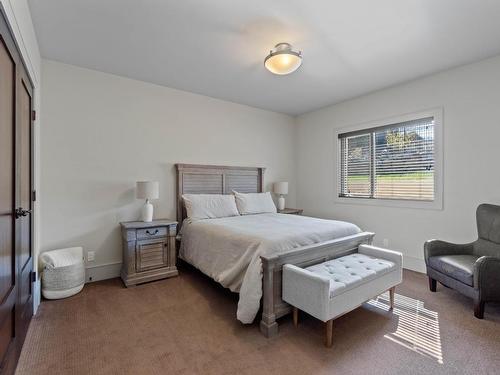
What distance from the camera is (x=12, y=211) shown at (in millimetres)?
1578

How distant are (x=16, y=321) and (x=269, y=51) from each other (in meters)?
3.07

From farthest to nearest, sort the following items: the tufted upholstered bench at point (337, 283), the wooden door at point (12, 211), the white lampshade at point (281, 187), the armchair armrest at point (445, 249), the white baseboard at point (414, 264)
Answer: the white lampshade at point (281, 187) < the white baseboard at point (414, 264) < the armchair armrest at point (445, 249) < the tufted upholstered bench at point (337, 283) < the wooden door at point (12, 211)

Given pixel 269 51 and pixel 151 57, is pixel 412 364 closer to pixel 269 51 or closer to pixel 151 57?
pixel 269 51

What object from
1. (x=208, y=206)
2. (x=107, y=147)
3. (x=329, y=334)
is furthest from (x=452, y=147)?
(x=107, y=147)

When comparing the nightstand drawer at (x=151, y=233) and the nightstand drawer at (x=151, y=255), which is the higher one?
the nightstand drawer at (x=151, y=233)

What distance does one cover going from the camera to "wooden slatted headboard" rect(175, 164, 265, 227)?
12.3 ft

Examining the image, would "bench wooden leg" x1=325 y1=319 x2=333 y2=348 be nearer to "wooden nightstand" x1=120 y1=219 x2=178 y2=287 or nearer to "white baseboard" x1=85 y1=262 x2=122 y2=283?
"wooden nightstand" x1=120 y1=219 x2=178 y2=287

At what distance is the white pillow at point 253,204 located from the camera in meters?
3.96

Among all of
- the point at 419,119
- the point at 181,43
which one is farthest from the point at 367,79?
the point at 181,43

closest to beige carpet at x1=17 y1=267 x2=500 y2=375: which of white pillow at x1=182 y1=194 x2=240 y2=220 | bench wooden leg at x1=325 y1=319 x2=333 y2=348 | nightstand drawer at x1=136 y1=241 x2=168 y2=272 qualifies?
bench wooden leg at x1=325 y1=319 x2=333 y2=348

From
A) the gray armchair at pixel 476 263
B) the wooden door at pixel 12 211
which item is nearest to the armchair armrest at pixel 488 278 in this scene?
the gray armchair at pixel 476 263

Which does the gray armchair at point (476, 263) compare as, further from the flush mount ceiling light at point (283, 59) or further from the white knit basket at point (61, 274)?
the white knit basket at point (61, 274)

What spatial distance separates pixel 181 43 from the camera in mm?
2557

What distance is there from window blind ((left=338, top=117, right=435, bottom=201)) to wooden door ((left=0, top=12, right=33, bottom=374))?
422 cm
